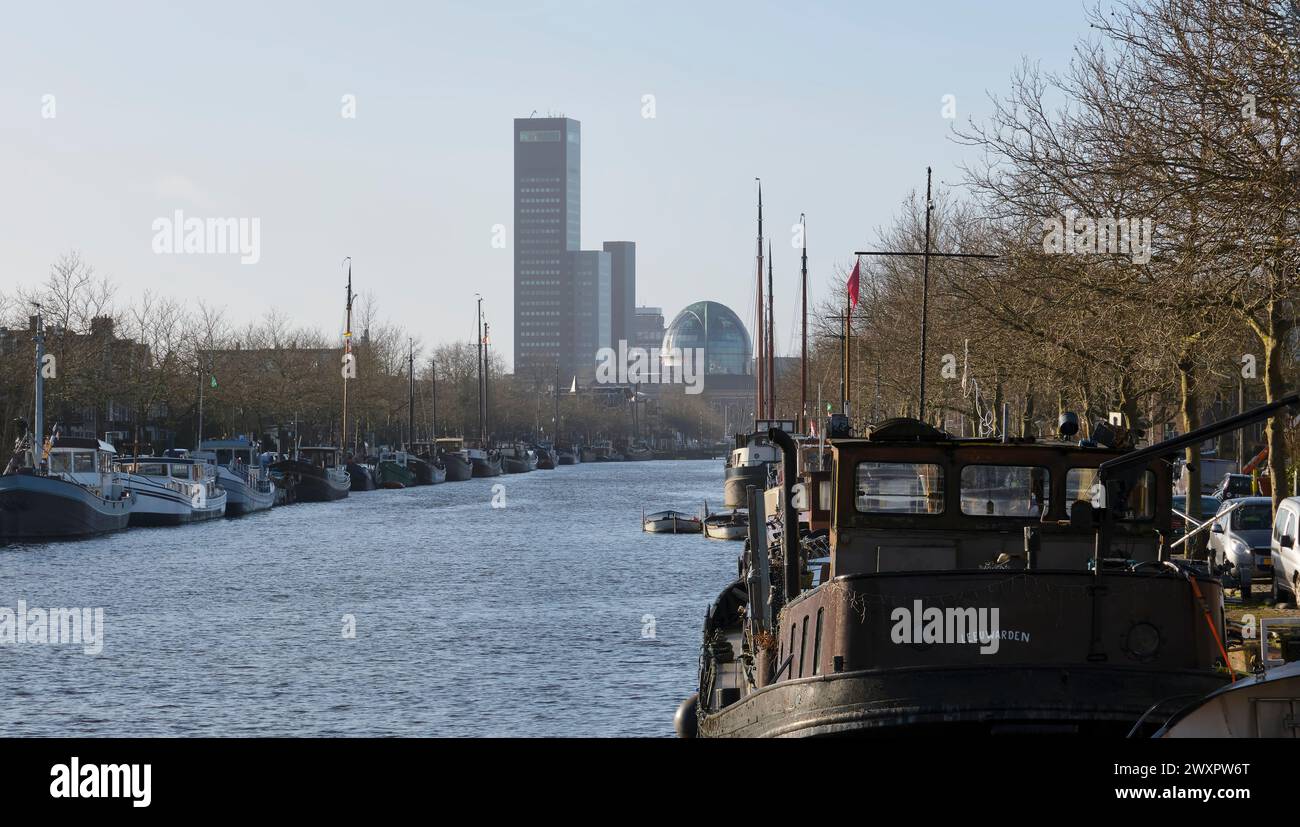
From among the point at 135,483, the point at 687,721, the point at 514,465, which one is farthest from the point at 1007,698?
the point at 514,465

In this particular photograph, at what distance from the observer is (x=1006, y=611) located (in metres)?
11.2

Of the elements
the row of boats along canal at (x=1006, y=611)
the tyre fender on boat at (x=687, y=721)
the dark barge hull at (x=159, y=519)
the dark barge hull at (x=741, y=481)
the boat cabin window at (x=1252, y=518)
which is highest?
the row of boats along canal at (x=1006, y=611)

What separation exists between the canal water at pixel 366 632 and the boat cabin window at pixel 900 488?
29.8ft

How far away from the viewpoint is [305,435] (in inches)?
4850

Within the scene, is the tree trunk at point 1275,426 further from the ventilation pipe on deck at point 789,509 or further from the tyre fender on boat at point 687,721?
the ventilation pipe on deck at point 789,509

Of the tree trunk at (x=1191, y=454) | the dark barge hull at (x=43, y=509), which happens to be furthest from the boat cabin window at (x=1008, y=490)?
the dark barge hull at (x=43, y=509)

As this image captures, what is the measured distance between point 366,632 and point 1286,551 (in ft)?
59.1

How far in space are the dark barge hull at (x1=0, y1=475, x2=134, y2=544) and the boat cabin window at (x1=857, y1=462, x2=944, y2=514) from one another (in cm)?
4751

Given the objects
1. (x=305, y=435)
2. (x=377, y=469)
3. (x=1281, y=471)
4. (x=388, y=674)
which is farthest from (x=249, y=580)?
(x=305, y=435)

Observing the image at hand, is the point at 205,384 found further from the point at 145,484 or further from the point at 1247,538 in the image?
the point at 1247,538

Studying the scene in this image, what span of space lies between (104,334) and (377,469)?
1534 inches

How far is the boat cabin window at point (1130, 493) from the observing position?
13781mm
